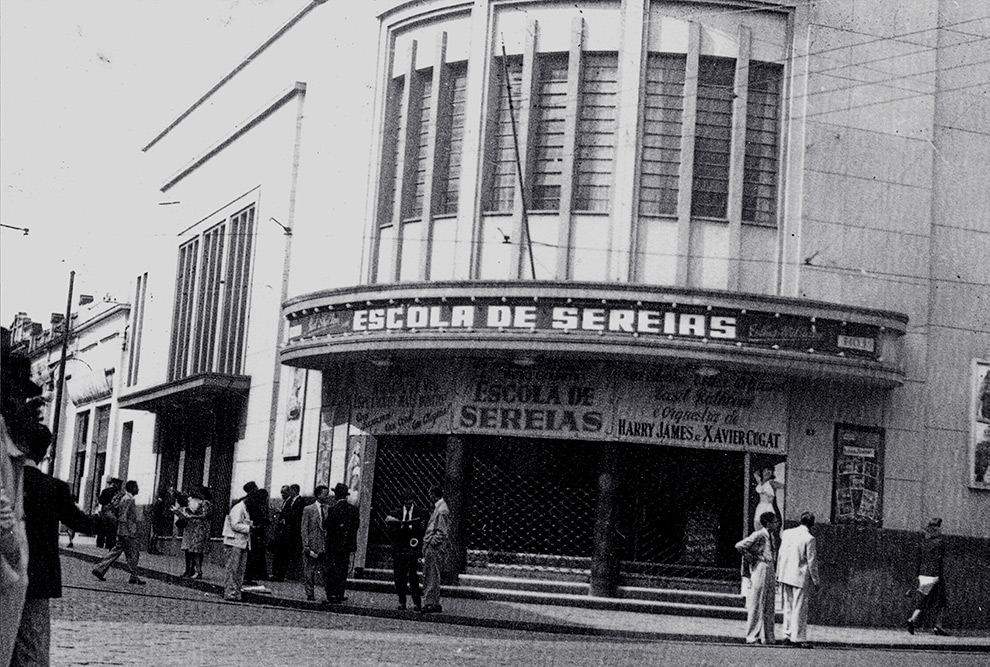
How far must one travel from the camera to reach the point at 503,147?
22953mm

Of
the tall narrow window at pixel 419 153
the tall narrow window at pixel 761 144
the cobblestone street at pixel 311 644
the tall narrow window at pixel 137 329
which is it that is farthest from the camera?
the tall narrow window at pixel 137 329

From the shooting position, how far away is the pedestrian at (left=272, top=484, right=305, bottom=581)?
76.7 ft

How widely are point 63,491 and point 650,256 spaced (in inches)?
627

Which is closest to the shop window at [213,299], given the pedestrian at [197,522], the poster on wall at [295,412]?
the poster on wall at [295,412]

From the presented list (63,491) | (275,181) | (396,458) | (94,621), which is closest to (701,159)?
(396,458)

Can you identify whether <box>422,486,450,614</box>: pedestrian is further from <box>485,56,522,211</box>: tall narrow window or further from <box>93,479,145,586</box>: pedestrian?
<box>485,56,522,211</box>: tall narrow window

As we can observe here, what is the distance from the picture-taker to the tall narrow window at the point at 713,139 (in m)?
22.3

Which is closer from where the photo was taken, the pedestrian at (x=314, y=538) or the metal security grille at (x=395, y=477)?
the pedestrian at (x=314, y=538)

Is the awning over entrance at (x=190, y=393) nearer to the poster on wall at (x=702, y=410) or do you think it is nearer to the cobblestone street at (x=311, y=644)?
the poster on wall at (x=702, y=410)

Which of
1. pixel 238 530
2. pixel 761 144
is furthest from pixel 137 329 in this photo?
pixel 761 144

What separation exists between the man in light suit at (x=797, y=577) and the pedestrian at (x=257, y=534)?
7250 mm

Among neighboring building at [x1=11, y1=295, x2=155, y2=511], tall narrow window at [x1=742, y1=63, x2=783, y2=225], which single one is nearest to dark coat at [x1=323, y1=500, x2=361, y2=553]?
tall narrow window at [x1=742, y1=63, x2=783, y2=225]

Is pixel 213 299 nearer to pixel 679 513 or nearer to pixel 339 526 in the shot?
pixel 339 526

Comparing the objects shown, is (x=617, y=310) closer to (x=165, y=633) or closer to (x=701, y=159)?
(x=701, y=159)
